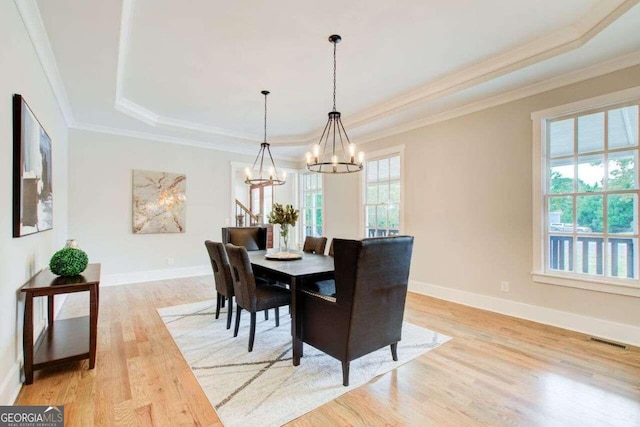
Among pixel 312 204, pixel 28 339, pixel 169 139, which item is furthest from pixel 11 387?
pixel 312 204

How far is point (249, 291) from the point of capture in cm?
263

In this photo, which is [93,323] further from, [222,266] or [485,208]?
[485,208]

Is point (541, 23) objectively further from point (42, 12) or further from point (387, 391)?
point (42, 12)

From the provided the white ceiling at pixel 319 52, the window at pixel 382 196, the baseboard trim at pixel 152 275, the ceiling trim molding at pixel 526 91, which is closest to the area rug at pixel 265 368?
the window at pixel 382 196

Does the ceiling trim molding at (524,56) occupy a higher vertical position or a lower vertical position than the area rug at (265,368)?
higher

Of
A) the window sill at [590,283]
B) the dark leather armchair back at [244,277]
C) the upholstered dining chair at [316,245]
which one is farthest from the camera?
the upholstered dining chair at [316,245]

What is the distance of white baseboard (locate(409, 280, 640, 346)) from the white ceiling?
7.92 ft

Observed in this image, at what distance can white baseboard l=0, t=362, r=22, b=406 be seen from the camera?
1.78m

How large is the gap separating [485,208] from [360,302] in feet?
8.68

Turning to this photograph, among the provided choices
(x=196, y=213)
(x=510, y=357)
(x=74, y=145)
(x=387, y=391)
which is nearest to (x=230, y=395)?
(x=387, y=391)

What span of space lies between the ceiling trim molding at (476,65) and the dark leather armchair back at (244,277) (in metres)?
1.97

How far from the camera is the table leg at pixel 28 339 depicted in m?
2.05

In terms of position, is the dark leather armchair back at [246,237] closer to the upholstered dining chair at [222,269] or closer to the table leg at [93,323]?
the upholstered dining chair at [222,269]

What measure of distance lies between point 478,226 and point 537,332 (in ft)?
4.42
